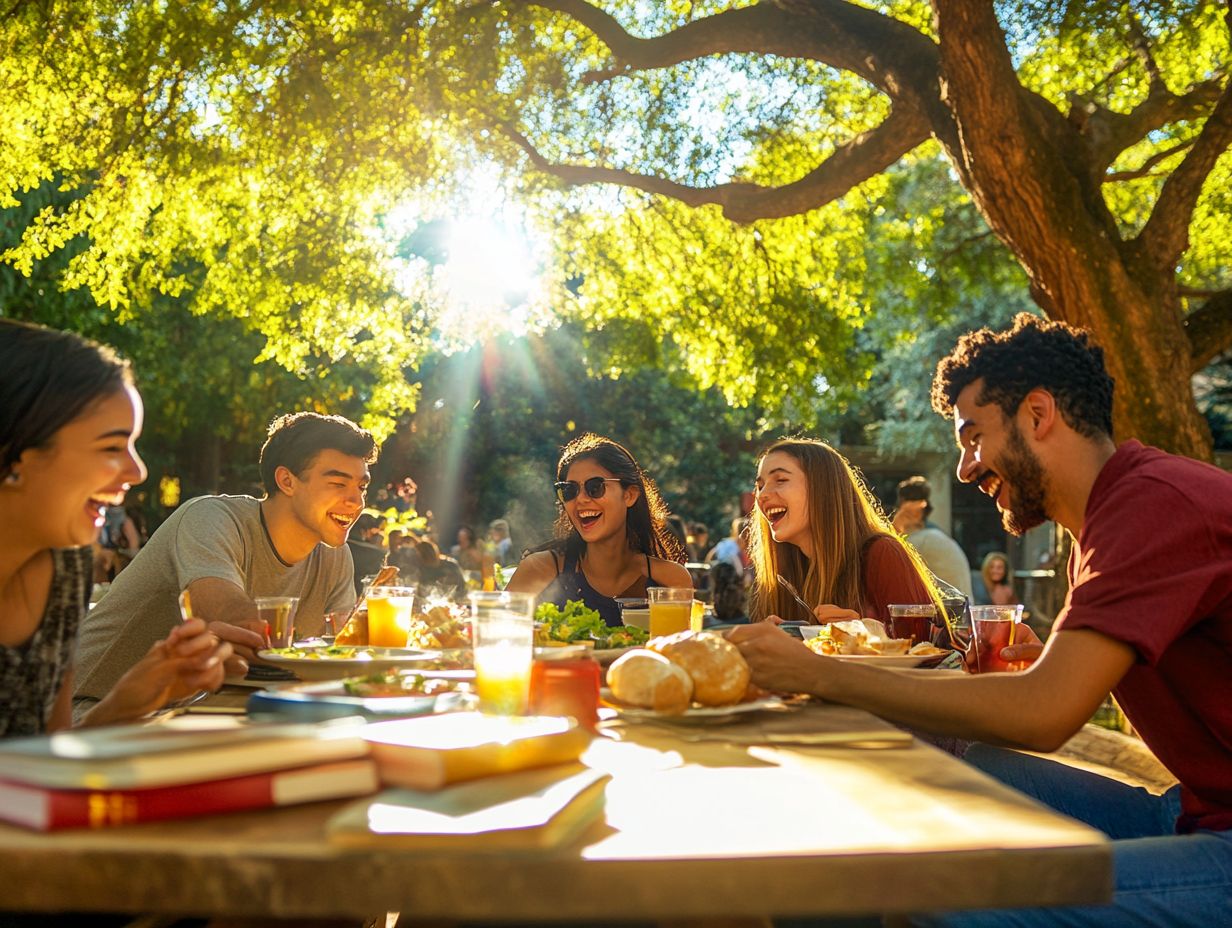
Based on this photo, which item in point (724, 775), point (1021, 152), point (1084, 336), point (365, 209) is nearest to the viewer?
point (724, 775)

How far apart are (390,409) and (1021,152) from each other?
1131 cm

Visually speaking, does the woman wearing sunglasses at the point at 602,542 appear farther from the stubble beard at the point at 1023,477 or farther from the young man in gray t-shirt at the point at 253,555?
the stubble beard at the point at 1023,477

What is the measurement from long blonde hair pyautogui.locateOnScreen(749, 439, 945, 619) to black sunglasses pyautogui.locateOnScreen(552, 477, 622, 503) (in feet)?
Answer: 2.95

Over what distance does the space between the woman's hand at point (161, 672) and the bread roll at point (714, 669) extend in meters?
0.94

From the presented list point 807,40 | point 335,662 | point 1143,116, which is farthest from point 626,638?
point 1143,116

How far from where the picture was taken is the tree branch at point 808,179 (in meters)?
9.57

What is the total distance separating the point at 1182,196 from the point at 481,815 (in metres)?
7.95

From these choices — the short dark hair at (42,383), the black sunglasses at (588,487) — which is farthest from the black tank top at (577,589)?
the short dark hair at (42,383)

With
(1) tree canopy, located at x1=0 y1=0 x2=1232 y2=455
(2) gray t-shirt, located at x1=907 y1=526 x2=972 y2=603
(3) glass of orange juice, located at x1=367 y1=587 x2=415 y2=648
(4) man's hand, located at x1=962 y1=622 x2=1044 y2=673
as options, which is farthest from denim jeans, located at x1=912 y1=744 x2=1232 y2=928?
(2) gray t-shirt, located at x1=907 y1=526 x2=972 y2=603

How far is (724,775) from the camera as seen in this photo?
193 cm

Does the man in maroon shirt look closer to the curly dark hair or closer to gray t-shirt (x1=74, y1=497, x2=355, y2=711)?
the curly dark hair

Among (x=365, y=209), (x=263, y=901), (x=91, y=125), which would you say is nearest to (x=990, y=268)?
(x=365, y=209)

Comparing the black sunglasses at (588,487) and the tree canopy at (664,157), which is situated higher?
the tree canopy at (664,157)

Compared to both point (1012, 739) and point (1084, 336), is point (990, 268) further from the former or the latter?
point (1012, 739)
